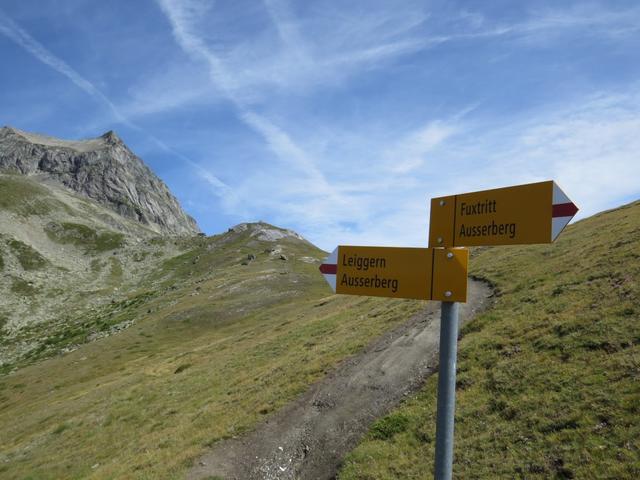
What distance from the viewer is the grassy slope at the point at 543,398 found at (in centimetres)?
1009

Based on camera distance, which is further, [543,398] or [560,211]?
[543,398]

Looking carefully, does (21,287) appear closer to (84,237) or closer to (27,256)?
(27,256)

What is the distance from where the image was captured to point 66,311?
318ft

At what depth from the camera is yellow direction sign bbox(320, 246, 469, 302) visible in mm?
4914

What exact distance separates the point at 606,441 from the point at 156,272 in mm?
142507

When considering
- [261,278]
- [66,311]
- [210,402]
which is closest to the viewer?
[210,402]

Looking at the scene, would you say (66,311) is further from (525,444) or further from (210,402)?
(525,444)

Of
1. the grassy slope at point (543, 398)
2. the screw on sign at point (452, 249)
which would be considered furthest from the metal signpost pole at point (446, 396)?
the grassy slope at point (543, 398)

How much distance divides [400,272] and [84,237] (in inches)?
6996

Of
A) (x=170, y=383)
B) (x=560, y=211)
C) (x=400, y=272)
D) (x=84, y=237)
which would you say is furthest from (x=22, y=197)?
(x=560, y=211)

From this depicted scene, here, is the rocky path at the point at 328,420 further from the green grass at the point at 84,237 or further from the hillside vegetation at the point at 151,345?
the green grass at the point at 84,237

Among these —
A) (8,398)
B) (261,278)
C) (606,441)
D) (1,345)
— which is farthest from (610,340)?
(1,345)

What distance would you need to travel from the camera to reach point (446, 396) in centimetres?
451

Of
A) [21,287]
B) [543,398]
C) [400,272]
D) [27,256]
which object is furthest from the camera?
[27,256]
